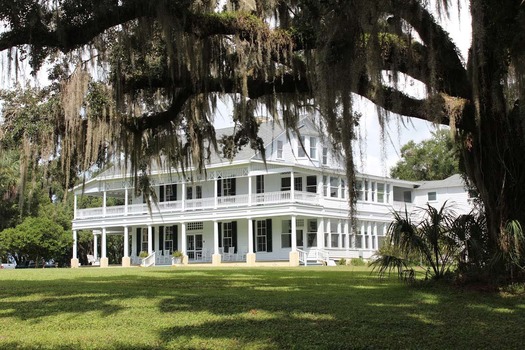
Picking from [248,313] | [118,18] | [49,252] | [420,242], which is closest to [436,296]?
[420,242]

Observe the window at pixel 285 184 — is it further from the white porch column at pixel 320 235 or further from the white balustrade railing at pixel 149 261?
the white balustrade railing at pixel 149 261

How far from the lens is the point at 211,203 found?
3778cm

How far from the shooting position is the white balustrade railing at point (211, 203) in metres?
34.8

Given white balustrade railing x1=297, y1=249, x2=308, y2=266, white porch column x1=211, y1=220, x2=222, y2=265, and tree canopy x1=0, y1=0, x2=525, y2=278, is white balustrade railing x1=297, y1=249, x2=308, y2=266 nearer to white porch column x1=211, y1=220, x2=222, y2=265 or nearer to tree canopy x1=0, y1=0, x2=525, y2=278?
white porch column x1=211, y1=220, x2=222, y2=265

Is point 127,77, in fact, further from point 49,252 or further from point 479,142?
point 49,252

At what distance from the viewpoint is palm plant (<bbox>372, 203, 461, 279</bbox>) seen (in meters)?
11.5

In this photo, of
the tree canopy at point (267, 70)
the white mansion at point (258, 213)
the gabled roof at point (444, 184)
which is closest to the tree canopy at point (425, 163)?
the gabled roof at point (444, 184)

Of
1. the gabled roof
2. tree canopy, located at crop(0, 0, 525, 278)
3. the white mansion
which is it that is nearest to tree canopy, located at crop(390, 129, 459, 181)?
the gabled roof

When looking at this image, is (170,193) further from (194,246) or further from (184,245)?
(184,245)

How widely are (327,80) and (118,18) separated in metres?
3.72

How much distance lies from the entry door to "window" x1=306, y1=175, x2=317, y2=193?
26.6 feet

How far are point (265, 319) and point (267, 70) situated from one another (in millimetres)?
5783

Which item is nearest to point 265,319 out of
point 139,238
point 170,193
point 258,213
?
point 258,213

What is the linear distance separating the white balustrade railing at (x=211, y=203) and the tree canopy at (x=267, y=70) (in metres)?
18.5
